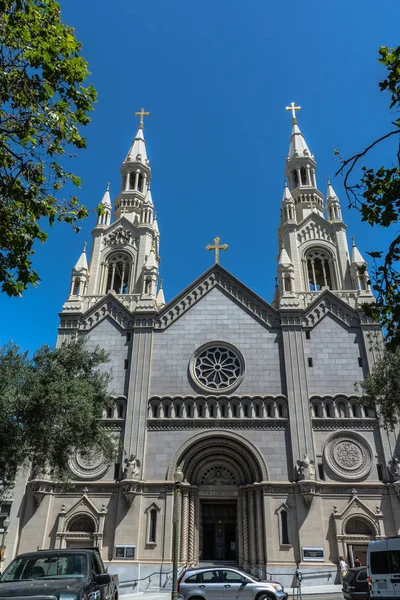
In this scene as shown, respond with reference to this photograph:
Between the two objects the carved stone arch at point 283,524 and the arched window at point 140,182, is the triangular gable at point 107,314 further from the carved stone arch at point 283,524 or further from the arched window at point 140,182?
the carved stone arch at point 283,524

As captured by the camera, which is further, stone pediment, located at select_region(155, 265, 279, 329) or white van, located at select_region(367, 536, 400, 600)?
stone pediment, located at select_region(155, 265, 279, 329)

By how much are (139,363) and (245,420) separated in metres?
8.54

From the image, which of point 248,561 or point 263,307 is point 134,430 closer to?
point 248,561

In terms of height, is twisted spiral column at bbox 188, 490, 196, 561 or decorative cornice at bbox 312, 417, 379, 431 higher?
decorative cornice at bbox 312, 417, 379, 431

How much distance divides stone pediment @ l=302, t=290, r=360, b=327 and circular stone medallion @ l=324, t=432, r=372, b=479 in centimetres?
850

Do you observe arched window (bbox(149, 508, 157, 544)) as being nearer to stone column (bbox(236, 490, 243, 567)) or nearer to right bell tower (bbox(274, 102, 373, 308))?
stone column (bbox(236, 490, 243, 567))

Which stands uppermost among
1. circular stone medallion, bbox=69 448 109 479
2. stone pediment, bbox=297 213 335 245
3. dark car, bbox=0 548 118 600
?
stone pediment, bbox=297 213 335 245

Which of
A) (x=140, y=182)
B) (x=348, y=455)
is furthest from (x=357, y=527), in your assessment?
(x=140, y=182)

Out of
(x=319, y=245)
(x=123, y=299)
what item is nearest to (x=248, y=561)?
(x=123, y=299)

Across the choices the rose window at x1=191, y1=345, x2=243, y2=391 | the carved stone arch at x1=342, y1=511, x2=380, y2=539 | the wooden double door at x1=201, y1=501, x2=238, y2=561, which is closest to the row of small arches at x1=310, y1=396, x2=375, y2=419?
the rose window at x1=191, y1=345, x2=243, y2=391

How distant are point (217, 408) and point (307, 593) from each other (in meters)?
11.6

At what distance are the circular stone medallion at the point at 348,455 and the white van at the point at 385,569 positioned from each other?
538 inches

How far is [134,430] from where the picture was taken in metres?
30.0

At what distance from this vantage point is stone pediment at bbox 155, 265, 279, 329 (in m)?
34.4
